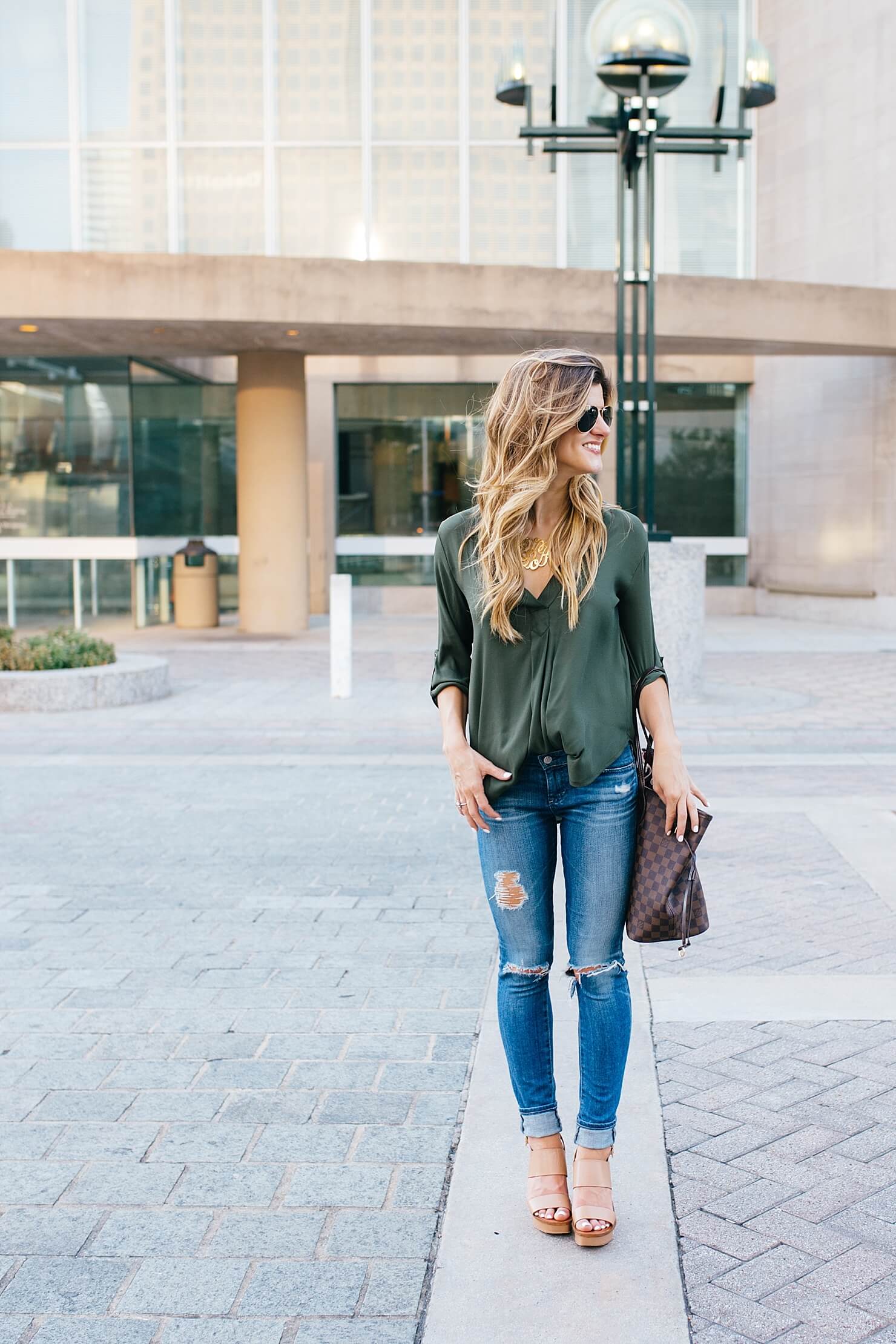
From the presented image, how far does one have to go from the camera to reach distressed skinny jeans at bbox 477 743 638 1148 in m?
3.05

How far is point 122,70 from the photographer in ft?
74.4

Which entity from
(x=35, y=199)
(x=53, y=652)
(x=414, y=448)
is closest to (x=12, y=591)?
(x=35, y=199)

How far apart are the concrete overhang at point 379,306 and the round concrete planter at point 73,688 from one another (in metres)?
5.95

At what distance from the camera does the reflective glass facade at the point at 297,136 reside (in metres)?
22.6

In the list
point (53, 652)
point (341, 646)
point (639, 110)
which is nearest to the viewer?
point (639, 110)

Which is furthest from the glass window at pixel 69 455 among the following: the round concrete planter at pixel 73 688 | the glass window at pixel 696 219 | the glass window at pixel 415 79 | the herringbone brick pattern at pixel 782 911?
the herringbone brick pattern at pixel 782 911

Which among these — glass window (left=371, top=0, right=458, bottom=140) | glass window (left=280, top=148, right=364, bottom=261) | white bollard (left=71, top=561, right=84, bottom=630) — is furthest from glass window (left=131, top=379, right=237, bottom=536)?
glass window (left=371, top=0, right=458, bottom=140)

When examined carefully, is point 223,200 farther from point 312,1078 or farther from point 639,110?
point 312,1078

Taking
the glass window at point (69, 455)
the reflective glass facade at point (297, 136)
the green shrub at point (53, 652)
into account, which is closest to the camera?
the green shrub at point (53, 652)

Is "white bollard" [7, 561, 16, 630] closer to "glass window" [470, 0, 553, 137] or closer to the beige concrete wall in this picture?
"glass window" [470, 0, 553, 137]

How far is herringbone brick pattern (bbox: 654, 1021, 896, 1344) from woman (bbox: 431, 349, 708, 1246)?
12.0 inches

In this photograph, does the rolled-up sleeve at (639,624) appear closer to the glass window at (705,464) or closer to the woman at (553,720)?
the woman at (553,720)

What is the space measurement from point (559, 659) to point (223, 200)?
21.5 meters

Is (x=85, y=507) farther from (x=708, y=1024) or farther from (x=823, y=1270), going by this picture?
(x=823, y=1270)
